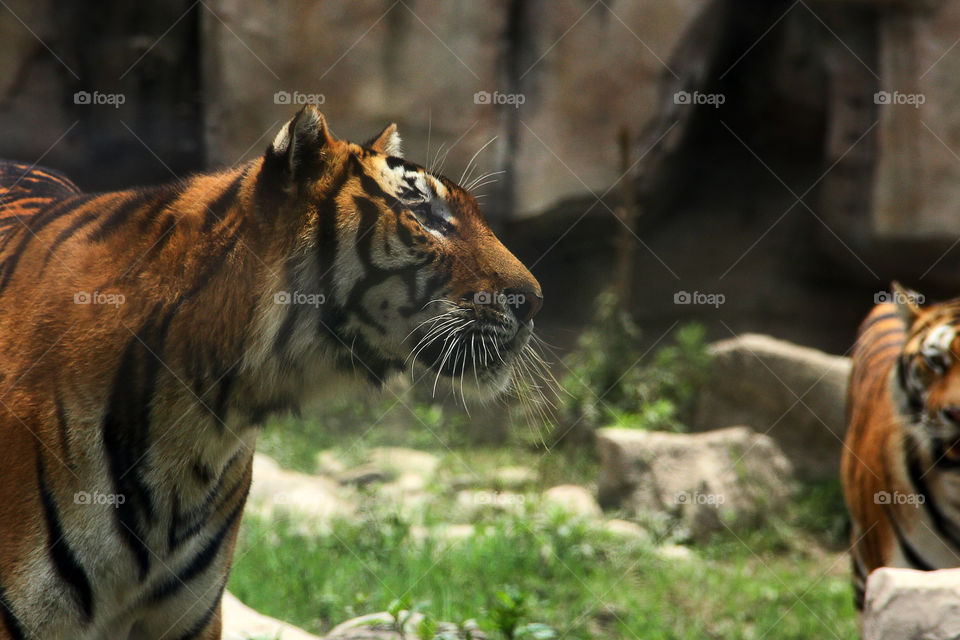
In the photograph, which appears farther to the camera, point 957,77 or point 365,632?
point 957,77

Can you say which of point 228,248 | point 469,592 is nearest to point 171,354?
point 228,248

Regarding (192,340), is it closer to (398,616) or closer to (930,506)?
(398,616)

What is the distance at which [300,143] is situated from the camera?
6.89 ft

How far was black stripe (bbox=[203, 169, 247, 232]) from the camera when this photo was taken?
2156 millimetres

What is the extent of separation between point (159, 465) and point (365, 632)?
2.68 ft

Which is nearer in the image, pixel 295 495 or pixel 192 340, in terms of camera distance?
pixel 192 340

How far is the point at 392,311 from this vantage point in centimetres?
222

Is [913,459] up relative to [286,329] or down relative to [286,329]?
down

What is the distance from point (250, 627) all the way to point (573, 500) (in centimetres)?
291

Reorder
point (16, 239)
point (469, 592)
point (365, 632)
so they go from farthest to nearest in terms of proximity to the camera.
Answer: point (469, 592), point (365, 632), point (16, 239)

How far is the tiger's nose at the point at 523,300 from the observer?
2271 millimetres

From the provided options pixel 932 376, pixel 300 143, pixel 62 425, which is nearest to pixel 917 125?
pixel 932 376

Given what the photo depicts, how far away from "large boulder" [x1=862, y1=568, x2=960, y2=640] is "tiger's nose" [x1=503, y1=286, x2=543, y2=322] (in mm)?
977

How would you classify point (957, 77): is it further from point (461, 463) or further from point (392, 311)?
point (392, 311)
